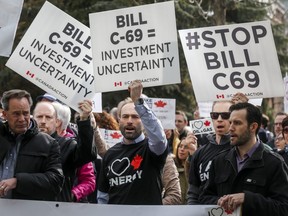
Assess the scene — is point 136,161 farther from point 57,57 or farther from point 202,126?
point 202,126

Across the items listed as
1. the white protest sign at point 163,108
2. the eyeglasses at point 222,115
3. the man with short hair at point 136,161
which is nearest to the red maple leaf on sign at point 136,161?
the man with short hair at point 136,161

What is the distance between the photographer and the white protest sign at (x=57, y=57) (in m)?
8.56

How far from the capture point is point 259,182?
6344mm

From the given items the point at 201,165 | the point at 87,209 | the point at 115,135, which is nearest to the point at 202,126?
the point at 115,135

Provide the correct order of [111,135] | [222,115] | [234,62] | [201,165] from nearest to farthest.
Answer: [201,165]
[222,115]
[234,62]
[111,135]

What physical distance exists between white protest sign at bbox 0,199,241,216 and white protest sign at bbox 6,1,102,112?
176 cm

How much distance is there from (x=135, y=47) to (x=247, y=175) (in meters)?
2.49

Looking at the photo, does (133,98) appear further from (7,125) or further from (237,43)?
(237,43)

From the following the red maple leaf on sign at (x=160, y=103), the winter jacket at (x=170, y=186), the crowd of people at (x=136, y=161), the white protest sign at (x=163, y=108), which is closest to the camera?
the crowd of people at (x=136, y=161)

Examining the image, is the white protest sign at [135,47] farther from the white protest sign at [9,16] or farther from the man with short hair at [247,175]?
the man with short hair at [247,175]

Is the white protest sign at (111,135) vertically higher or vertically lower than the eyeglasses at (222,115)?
higher

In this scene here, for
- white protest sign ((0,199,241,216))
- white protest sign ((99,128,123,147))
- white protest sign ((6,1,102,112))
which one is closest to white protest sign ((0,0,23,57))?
white protest sign ((6,1,102,112))

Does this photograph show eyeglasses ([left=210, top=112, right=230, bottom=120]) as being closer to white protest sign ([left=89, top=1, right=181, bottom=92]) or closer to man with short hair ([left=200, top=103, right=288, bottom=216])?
white protest sign ([left=89, top=1, right=181, bottom=92])

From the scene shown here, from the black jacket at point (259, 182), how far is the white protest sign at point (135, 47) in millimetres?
2028
